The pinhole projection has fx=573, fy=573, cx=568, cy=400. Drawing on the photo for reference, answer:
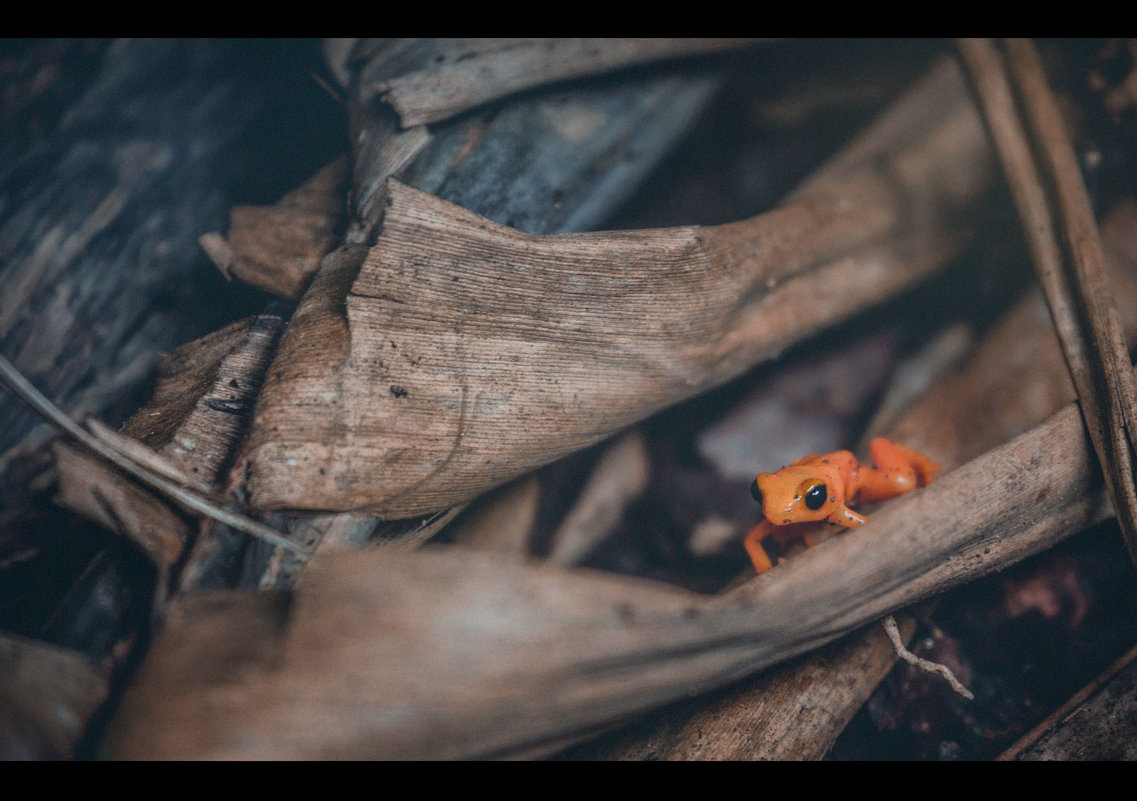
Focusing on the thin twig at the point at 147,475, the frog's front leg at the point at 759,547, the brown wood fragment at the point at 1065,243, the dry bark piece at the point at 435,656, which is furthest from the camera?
the frog's front leg at the point at 759,547

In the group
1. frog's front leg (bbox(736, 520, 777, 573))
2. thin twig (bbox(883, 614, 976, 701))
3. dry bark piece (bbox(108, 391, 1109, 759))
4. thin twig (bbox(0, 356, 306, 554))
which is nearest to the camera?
dry bark piece (bbox(108, 391, 1109, 759))

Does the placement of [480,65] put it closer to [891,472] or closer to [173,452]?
[173,452]

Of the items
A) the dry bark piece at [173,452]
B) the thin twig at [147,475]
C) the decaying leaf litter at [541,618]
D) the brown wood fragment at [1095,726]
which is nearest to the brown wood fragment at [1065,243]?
the decaying leaf litter at [541,618]

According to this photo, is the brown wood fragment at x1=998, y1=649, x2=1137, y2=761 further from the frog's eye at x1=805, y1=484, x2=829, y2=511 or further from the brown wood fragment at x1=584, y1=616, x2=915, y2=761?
the frog's eye at x1=805, y1=484, x2=829, y2=511

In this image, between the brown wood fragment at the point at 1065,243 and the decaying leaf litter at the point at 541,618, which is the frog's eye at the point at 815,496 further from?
the brown wood fragment at the point at 1065,243

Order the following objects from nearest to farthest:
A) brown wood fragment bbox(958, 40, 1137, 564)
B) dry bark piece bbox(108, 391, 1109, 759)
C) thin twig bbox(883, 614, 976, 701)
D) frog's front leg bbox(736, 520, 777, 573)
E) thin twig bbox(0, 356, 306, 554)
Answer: dry bark piece bbox(108, 391, 1109, 759) < thin twig bbox(0, 356, 306, 554) < thin twig bbox(883, 614, 976, 701) < brown wood fragment bbox(958, 40, 1137, 564) < frog's front leg bbox(736, 520, 777, 573)

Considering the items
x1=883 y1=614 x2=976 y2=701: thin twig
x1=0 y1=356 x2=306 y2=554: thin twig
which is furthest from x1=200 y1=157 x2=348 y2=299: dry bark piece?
x1=883 y1=614 x2=976 y2=701: thin twig

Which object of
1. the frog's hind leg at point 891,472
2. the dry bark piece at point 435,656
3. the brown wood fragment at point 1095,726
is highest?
the dry bark piece at point 435,656
